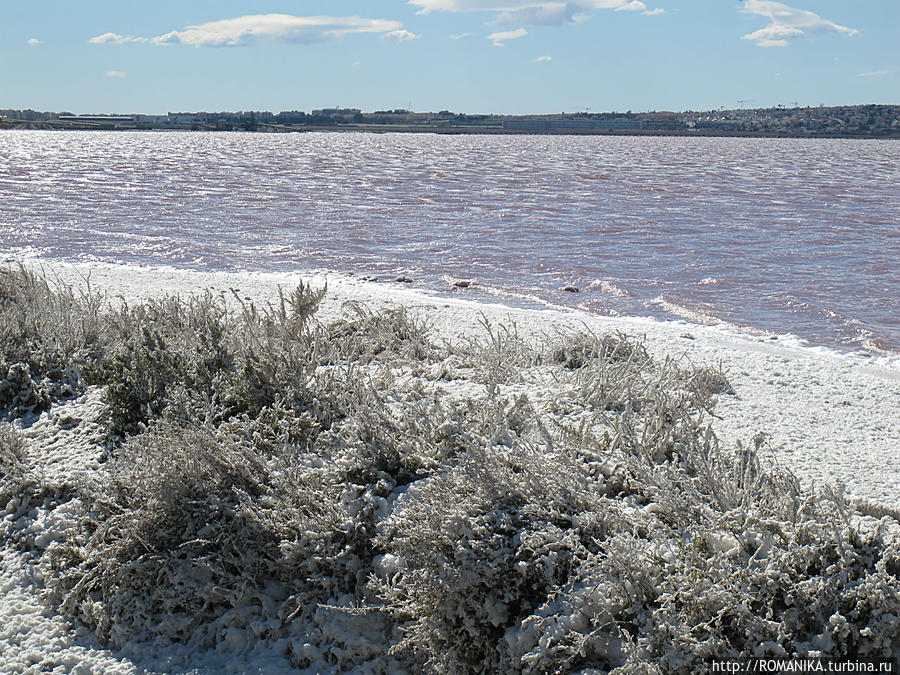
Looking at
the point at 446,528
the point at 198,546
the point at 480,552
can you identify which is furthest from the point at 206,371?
the point at 480,552

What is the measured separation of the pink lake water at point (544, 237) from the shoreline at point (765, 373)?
89cm

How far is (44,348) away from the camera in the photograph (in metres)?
5.51

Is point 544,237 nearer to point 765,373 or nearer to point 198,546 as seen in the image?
point 765,373

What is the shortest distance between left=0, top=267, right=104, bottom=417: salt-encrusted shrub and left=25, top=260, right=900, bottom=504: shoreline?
0.87m

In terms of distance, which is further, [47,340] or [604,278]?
[604,278]

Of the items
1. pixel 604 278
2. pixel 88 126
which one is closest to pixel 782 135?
pixel 88 126

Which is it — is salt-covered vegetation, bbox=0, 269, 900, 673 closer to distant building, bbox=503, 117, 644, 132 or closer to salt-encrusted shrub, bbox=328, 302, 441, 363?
salt-encrusted shrub, bbox=328, 302, 441, 363

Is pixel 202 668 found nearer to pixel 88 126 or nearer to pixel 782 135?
pixel 782 135

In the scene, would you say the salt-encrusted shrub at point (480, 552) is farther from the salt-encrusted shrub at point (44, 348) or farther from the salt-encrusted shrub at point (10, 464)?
the salt-encrusted shrub at point (44, 348)

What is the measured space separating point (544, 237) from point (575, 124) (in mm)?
135346

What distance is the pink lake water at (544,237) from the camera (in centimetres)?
1039

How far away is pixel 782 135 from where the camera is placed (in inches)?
4936

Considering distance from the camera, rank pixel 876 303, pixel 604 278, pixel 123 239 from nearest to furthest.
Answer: pixel 876 303
pixel 604 278
pixel 123 239

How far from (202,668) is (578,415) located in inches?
87.4
